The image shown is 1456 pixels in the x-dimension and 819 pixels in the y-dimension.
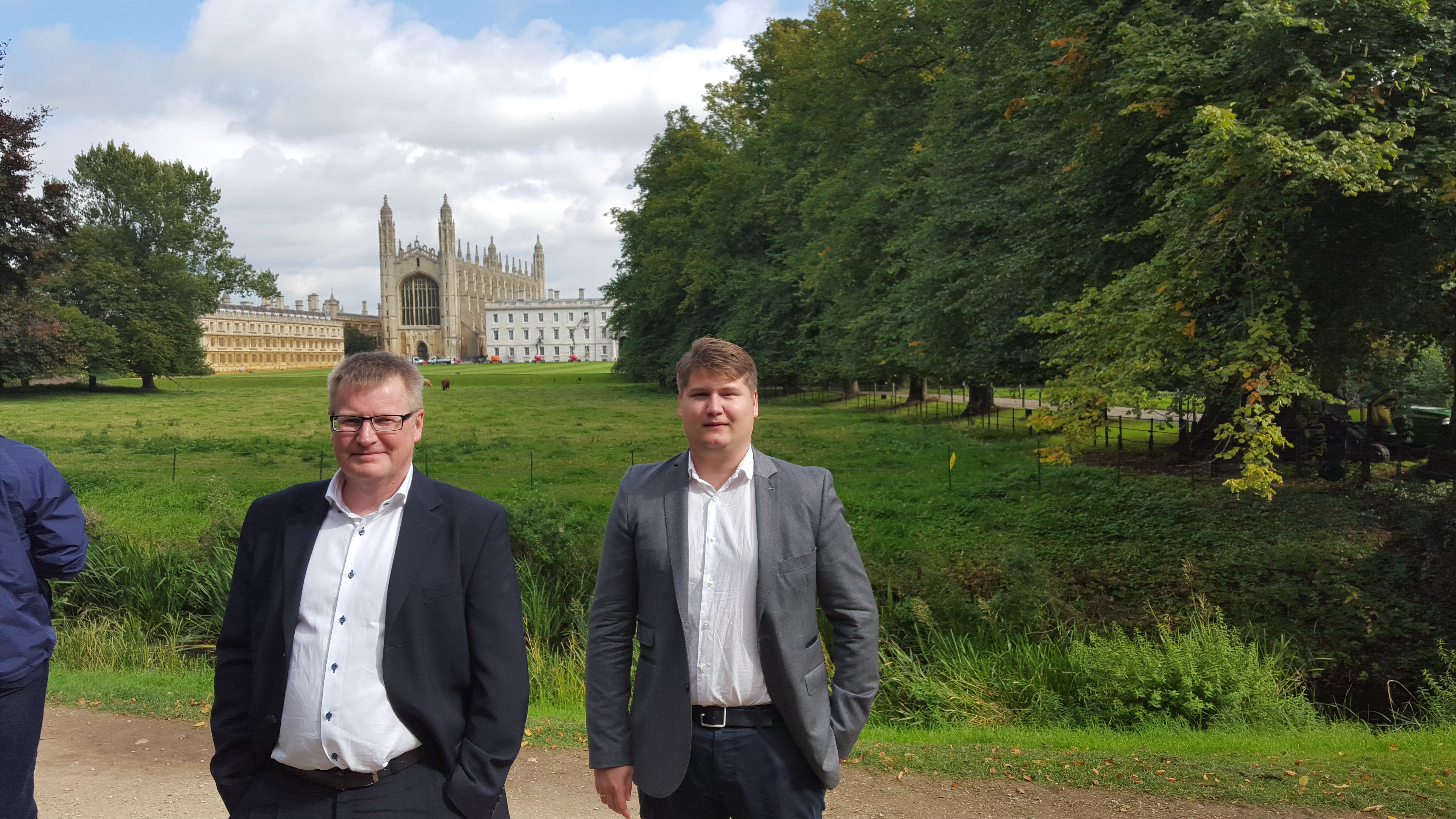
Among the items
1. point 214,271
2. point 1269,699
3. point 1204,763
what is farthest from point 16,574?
point 214,271

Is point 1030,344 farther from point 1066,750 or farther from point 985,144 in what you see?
point 1066,750

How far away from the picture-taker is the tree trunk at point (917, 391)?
30797 mm

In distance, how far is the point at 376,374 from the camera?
7.89 feet

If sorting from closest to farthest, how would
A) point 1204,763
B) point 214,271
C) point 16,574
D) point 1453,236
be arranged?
point 16,574
point 1204,763
point 1453,236
point 214,271

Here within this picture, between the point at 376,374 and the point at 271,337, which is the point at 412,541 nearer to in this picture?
the point at 376,374

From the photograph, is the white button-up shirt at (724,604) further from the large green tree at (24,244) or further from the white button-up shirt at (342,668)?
the large green tree at (24,244)

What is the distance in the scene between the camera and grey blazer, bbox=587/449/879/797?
8.07 feet

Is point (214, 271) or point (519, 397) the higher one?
point (214, 271)

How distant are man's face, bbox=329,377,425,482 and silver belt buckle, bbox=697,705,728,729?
941 mm

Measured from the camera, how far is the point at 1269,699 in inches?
262

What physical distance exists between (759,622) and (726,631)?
0.28ft

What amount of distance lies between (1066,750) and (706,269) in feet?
105

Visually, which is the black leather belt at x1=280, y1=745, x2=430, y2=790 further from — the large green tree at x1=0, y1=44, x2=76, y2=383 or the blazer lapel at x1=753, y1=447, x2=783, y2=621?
the large green tree at x1=0, y1=44, x2=76, y2=383

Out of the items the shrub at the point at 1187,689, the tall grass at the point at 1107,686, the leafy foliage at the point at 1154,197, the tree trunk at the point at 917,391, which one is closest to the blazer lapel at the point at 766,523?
the tall grass at the point at 1107,686
